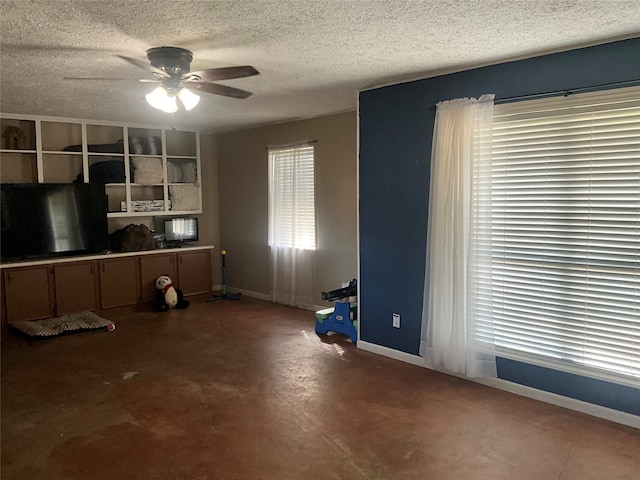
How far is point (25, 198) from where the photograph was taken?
229 inches

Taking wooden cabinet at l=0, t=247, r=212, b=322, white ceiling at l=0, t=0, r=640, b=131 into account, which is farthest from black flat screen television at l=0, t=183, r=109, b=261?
white ceiling at l=0, t=0, r=640, b=131

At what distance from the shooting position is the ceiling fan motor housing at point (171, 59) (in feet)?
10.6

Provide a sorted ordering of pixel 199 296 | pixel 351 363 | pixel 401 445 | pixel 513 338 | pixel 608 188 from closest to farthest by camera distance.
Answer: pixel 401 445 → pixel 608 188 → pixel 513 338 → pixel 351 363 → pixel 199 296

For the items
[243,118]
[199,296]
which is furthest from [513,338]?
[199,296]

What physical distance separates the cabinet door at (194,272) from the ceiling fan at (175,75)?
388 cm

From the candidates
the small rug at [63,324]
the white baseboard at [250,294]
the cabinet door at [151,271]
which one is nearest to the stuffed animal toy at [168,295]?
the cabinet door at [151,271]

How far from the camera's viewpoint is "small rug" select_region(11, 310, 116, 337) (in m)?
5.30

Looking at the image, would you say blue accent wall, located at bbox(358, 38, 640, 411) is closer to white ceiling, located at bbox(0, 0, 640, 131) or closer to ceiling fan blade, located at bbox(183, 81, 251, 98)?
white ceiling, located at bbox(0, 0, 640, 131)

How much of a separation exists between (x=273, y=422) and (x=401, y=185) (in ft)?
7.41

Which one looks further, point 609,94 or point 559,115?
point 559,115

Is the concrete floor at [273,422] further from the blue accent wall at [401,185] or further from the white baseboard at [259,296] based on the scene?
the white baseboard at [259,296]

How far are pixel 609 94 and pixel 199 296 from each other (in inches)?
226

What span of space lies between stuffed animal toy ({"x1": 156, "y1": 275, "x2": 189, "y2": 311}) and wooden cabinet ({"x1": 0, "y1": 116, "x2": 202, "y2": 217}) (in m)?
1.03

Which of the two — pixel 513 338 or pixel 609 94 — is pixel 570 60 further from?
pixel 513 338
